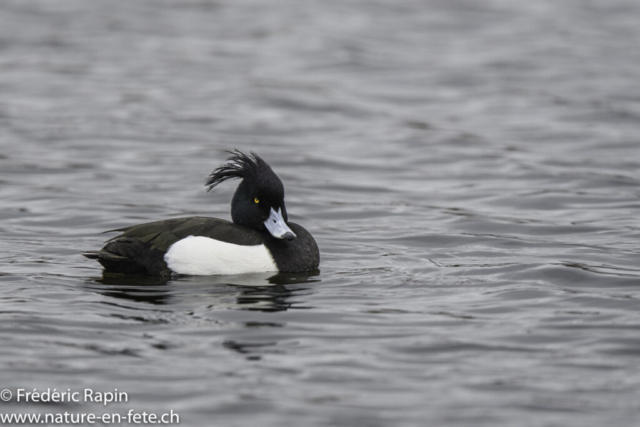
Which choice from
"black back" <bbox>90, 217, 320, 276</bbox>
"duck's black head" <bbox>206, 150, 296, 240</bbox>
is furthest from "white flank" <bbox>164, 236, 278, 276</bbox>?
"duck's black head" <bbox>206, 150, 296, 240</bbox>

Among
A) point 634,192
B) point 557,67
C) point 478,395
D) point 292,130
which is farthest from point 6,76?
point 478,395

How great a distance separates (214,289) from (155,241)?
0.74m

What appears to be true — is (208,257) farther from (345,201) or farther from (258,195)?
(345,201)

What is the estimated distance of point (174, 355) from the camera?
21.9 ft

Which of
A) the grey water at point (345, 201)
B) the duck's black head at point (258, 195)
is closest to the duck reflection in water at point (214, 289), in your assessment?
the grey water at point (345, 201)

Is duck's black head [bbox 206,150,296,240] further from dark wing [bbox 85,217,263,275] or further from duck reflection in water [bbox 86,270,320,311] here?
duck reflection in water [bbox 86,270,320,311]

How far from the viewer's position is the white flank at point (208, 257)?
340 inches

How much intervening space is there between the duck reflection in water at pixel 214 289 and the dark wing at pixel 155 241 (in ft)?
0.34

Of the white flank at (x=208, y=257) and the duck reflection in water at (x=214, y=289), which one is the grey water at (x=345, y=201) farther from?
the white flank at (x=208, y=257)

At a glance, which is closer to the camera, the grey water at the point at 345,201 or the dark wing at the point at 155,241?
the grey water at the point at 345,201

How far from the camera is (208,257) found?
28.4ft

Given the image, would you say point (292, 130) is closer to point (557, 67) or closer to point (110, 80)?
point (110, 80)

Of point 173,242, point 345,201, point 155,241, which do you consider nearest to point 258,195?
point 173,242

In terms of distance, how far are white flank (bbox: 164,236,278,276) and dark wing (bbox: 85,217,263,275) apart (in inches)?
2.3
